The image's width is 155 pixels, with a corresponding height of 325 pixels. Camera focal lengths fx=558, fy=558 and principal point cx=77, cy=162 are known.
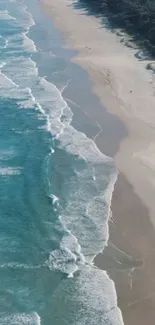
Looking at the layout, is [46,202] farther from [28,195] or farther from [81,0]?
[81,0]

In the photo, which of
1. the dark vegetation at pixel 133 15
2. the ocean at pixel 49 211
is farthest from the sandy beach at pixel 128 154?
the dark vegetation at pixel 133 15

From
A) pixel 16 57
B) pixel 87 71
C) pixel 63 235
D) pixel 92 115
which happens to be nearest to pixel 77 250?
pixel 63 235

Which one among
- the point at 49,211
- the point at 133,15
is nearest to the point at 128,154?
the point at 49,211

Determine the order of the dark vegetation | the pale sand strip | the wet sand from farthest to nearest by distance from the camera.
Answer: the dark vegetation, the pale sand strip, the wet sand

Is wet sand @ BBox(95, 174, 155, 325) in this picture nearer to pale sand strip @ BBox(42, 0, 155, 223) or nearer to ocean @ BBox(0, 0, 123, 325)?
ocean @ BBox(0, 0, 123, 325)

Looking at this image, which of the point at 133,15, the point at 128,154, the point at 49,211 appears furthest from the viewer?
the point at 133,15

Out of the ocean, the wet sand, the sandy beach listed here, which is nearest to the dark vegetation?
the sandy beach

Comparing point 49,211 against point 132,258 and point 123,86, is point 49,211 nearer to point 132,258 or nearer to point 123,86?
point 132,258
